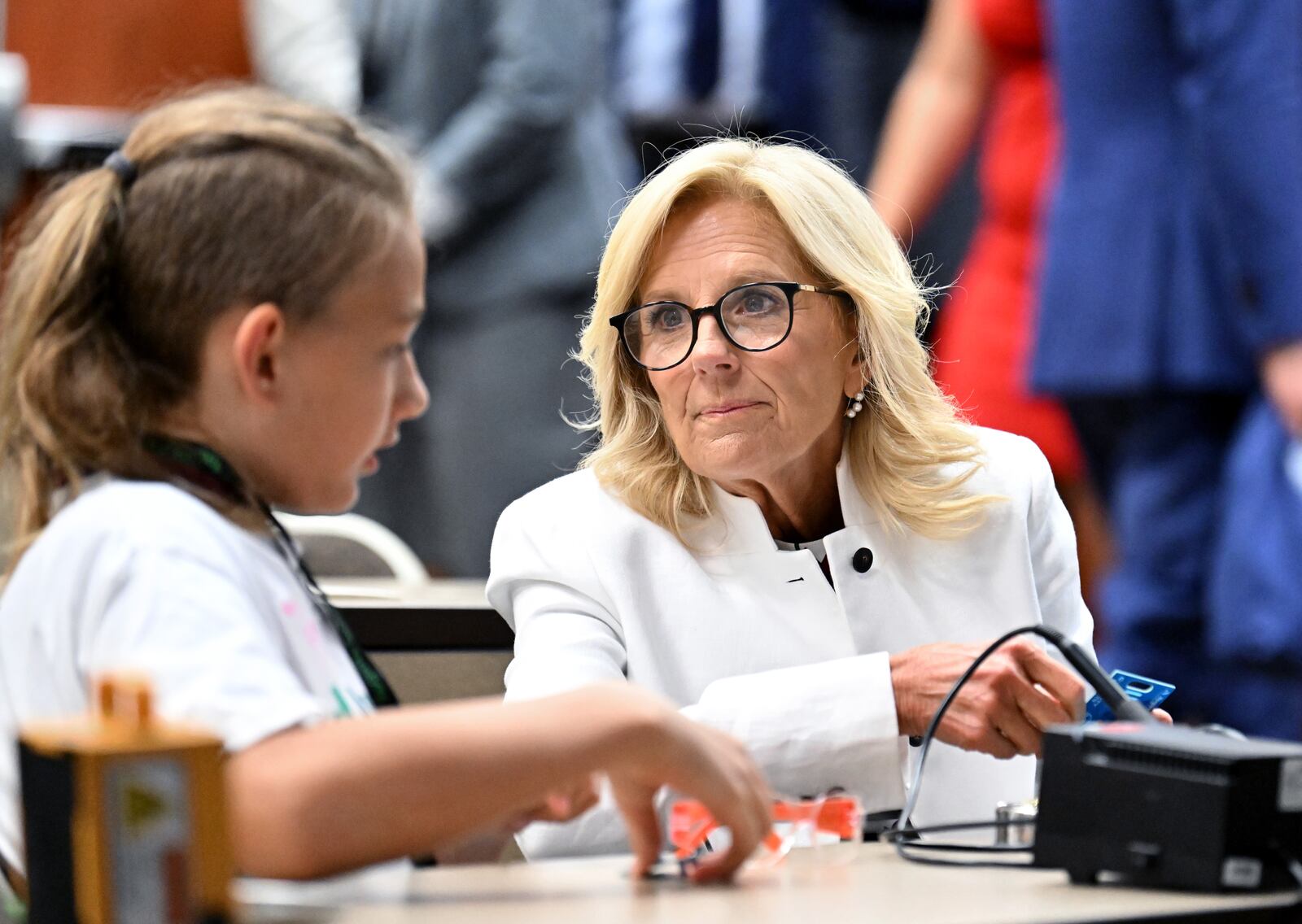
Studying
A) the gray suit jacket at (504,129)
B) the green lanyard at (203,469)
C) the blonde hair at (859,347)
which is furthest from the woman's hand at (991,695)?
the gray suit jacket at (504,129)

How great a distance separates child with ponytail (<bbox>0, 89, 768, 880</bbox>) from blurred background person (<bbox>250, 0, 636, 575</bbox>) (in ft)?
9.17

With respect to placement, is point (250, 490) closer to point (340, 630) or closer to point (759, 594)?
point (340, 630)

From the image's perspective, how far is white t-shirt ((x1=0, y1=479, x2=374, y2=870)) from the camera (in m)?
1.16

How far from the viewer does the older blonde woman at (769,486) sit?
2.03 metres

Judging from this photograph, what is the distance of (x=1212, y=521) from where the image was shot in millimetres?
3631

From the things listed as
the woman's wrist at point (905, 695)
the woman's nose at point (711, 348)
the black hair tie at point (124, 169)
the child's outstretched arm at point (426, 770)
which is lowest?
the woman's wrist at point (905, 695)

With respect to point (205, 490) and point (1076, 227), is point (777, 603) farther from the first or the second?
point (1076, 227)

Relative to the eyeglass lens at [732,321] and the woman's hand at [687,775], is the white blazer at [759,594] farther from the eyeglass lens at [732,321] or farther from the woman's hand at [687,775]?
the woman's hand at [687,775]

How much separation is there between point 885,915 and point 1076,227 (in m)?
2.55

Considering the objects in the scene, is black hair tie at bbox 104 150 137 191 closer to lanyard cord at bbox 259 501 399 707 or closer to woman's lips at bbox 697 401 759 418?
lanyard cord at bbox 259 501 399 707

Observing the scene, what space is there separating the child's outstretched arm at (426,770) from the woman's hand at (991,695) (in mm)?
518

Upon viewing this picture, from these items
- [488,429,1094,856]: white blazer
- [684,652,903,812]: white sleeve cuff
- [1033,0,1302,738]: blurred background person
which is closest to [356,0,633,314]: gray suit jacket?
[1033,0,1302,738]: blurred background person

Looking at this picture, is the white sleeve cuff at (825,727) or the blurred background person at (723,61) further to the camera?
the blurred background person at (723,61)

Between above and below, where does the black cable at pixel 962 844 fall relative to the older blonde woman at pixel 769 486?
below
